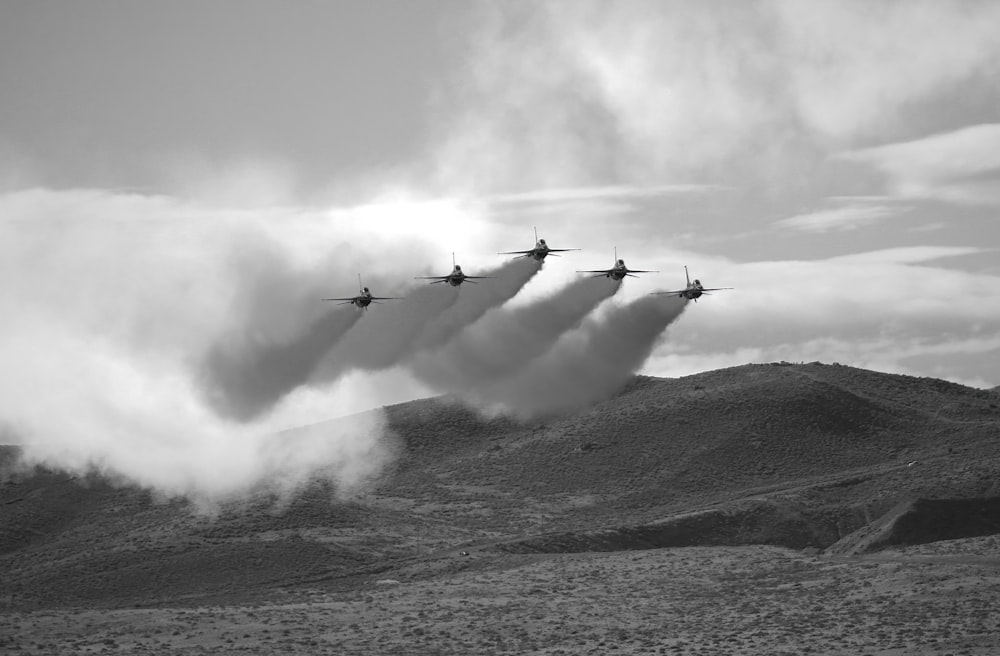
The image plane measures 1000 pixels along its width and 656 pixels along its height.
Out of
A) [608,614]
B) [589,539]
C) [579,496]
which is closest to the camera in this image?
[608,614]

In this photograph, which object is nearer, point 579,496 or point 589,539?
point 589,539

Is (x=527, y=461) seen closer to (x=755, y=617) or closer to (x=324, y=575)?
(x=324, y=575)

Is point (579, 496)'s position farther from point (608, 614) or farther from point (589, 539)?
point (608, 614)

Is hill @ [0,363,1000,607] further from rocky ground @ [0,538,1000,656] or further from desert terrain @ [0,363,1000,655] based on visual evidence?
rocky ground @ [0,538,1000,656]

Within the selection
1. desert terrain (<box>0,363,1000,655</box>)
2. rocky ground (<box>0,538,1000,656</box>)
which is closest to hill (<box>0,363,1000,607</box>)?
desert terrain (<box>0,363,1000,655</box>)

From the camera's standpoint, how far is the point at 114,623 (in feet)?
234

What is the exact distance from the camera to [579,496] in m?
117

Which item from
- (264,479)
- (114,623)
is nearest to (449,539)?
(264,479)

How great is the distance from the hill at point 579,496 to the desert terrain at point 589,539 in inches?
11.4

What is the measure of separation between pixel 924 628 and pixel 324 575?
40644 millimetres

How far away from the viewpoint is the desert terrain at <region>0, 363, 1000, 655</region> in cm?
6850

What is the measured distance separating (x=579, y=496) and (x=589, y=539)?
19952mm

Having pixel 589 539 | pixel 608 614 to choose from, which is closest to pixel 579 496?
pixel 589 539

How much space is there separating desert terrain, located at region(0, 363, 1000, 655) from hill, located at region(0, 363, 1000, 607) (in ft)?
0.95
